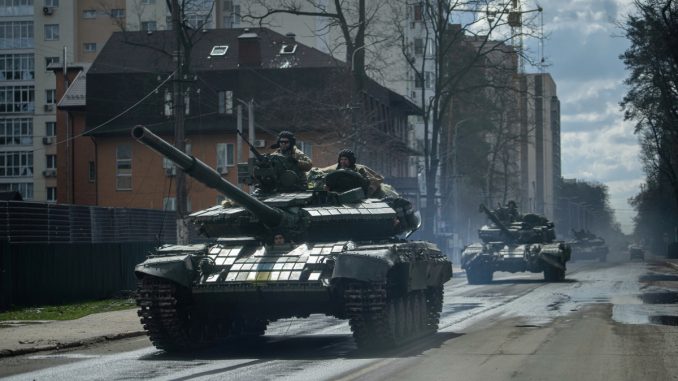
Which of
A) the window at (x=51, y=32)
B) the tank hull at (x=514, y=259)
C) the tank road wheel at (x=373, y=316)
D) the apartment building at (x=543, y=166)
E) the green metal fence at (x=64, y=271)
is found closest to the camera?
the tank road wheel at (x=373, y=316)

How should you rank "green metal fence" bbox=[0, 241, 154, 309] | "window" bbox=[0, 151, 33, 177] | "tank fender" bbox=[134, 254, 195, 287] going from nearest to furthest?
"tank fender" bbox=[134, 254, 195, 287], "green metal fence" bbox=[0, 241, 154, 309], "window" bbox=[0, 151, 33, 177]

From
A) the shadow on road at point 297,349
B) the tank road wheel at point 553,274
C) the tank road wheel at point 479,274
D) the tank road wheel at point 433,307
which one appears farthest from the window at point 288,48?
the shadow on road at point 297,349

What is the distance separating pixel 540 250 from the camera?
38.3 metres

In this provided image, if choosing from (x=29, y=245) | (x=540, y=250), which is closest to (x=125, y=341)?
(x=29, y=245)

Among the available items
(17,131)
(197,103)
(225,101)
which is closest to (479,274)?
(225,101)

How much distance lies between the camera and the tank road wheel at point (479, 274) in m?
38.8

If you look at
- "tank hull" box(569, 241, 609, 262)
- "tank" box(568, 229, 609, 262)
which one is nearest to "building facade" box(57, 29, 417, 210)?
"tank hull" box(569, 241, 609, 262)

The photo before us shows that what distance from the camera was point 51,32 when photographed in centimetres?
8512

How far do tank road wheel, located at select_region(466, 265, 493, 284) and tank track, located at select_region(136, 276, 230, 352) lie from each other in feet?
74.8

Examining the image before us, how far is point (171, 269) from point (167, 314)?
57cm

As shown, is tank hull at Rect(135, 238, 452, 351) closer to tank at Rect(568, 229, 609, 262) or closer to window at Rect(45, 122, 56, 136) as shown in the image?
tank at Rect(568, 229, 609, 262)

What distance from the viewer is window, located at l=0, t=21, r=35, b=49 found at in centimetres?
8506

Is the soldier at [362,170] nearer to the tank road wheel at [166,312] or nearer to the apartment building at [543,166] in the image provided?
the tank road wheel at [166,312]

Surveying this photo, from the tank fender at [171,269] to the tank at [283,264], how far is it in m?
0.01
